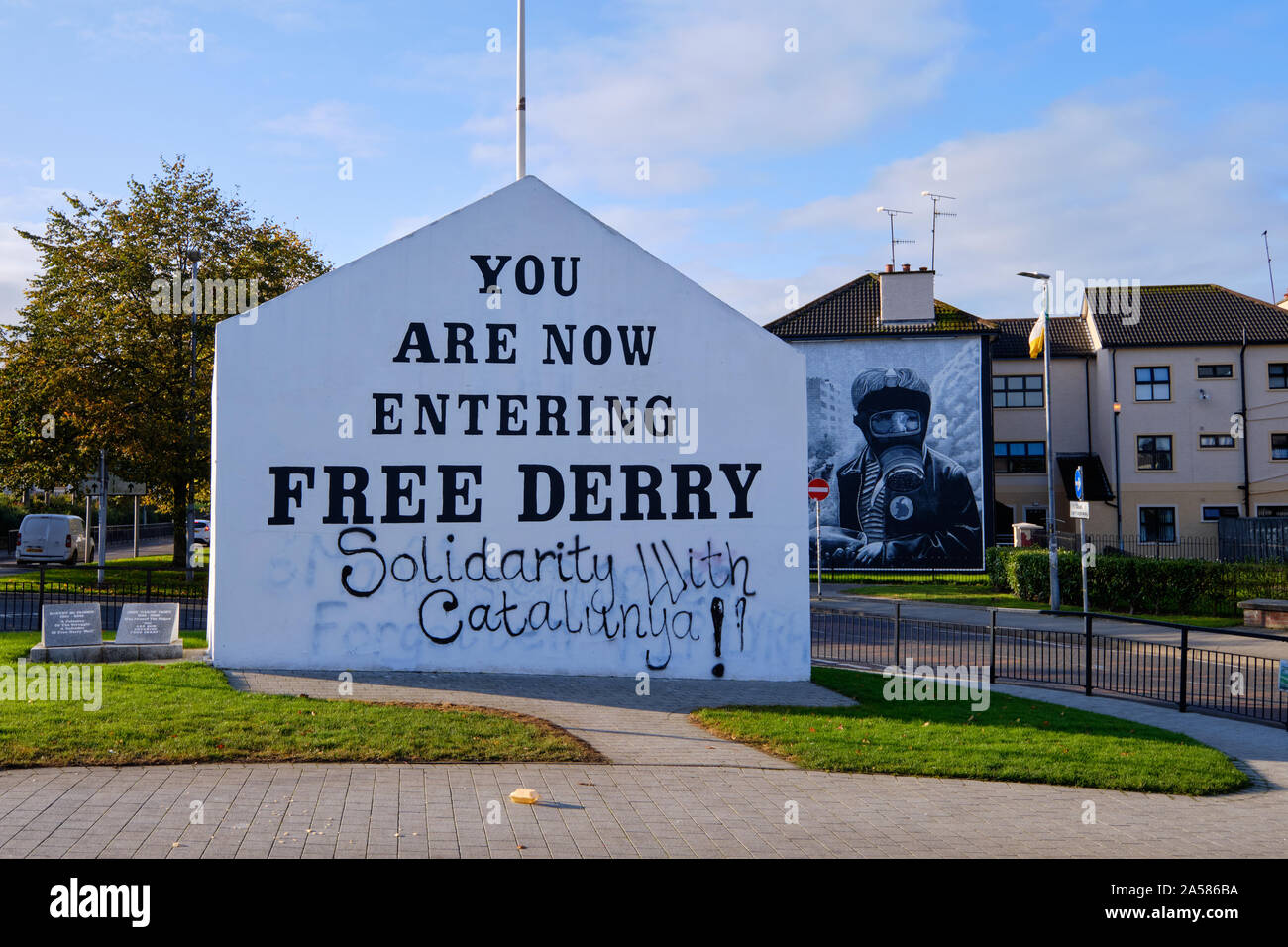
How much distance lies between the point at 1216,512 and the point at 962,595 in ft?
64.8

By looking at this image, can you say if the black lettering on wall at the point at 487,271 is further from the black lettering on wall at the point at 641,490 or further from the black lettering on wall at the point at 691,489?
the black lettering on wall at the point at 691,489

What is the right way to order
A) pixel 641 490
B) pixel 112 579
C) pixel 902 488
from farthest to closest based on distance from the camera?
pixel 902 488 < pixel 112 579 < pixel 641 490

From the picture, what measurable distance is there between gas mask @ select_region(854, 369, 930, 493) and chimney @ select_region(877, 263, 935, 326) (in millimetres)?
2315

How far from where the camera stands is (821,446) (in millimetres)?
40281

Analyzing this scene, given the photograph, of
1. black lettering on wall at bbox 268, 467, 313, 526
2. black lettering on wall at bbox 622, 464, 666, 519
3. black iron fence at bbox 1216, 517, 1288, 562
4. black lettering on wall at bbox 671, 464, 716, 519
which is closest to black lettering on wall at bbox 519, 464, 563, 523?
black lettering on wall at bbox 622, 464, 666, 519

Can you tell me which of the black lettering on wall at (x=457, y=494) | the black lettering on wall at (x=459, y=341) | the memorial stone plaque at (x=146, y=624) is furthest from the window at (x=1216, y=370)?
the memorial stone plaque at (x=146, y=624)

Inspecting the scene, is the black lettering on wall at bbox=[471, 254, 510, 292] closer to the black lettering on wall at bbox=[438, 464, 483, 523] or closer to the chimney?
the black lettering on wall at bbox=[438, 464, 483, 523]

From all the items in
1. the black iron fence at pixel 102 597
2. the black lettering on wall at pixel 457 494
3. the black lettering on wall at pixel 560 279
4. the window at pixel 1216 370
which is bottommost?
the black iron fence at pixel 102 597

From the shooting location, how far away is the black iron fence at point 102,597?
64.3 ft

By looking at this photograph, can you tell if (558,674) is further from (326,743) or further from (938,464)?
(938,464)

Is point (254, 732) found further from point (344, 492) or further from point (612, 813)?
point (344, 492)

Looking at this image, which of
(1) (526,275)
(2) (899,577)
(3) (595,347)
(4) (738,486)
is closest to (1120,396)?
(2) (899,577)

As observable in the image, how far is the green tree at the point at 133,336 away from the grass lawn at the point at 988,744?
19.6 m

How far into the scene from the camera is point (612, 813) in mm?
8117
